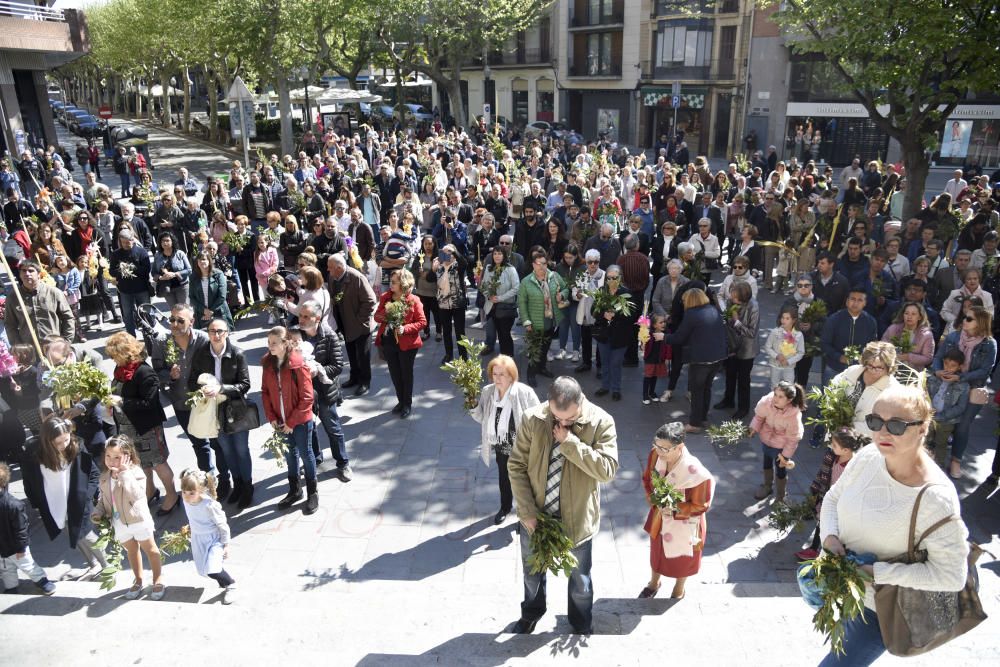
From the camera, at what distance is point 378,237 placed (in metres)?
13.9

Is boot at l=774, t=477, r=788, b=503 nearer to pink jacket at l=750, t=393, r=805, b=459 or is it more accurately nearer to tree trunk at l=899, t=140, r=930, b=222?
pink jacket at l=750, t=393, r=805, b=459

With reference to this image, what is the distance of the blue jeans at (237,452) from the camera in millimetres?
6066

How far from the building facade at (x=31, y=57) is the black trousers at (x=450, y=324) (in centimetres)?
1952

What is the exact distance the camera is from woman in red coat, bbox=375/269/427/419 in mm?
7633

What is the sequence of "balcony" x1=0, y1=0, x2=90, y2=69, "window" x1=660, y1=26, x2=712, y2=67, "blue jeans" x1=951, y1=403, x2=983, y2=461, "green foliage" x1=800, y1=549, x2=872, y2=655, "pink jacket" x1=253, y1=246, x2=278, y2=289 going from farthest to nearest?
"window" x1=660, y1=26, x2=712, y2=67
"balcony" x1=0, y1=0, x2=90, y2=69
"pink jacket" x1=253, y1=246, x2=278, y2=289
"blue jeans" x1=951, y1=403, x2=983, y2=461
"green foliage" x1=800, y1=549, x2=872, y2=655

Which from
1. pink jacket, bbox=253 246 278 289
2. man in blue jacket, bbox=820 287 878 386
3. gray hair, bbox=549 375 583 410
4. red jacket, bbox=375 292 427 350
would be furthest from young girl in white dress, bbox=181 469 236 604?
pink jacket, bbox=253 246 278 289

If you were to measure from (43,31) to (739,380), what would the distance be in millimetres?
28466

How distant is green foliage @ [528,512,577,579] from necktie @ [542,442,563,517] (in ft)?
Answer: 0.24

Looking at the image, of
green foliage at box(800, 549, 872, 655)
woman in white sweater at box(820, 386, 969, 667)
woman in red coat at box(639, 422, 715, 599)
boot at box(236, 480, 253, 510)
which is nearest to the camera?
woman in white sweater at box(820, 386, 969, 667)

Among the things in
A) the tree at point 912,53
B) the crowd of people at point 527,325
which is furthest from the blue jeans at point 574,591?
the tree at point 912,53

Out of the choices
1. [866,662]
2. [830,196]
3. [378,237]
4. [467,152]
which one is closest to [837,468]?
[866,662]

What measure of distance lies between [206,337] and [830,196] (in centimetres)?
1092

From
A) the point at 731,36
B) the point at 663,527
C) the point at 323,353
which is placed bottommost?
the point at 663,527

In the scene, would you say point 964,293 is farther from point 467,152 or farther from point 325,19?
point 325,19
